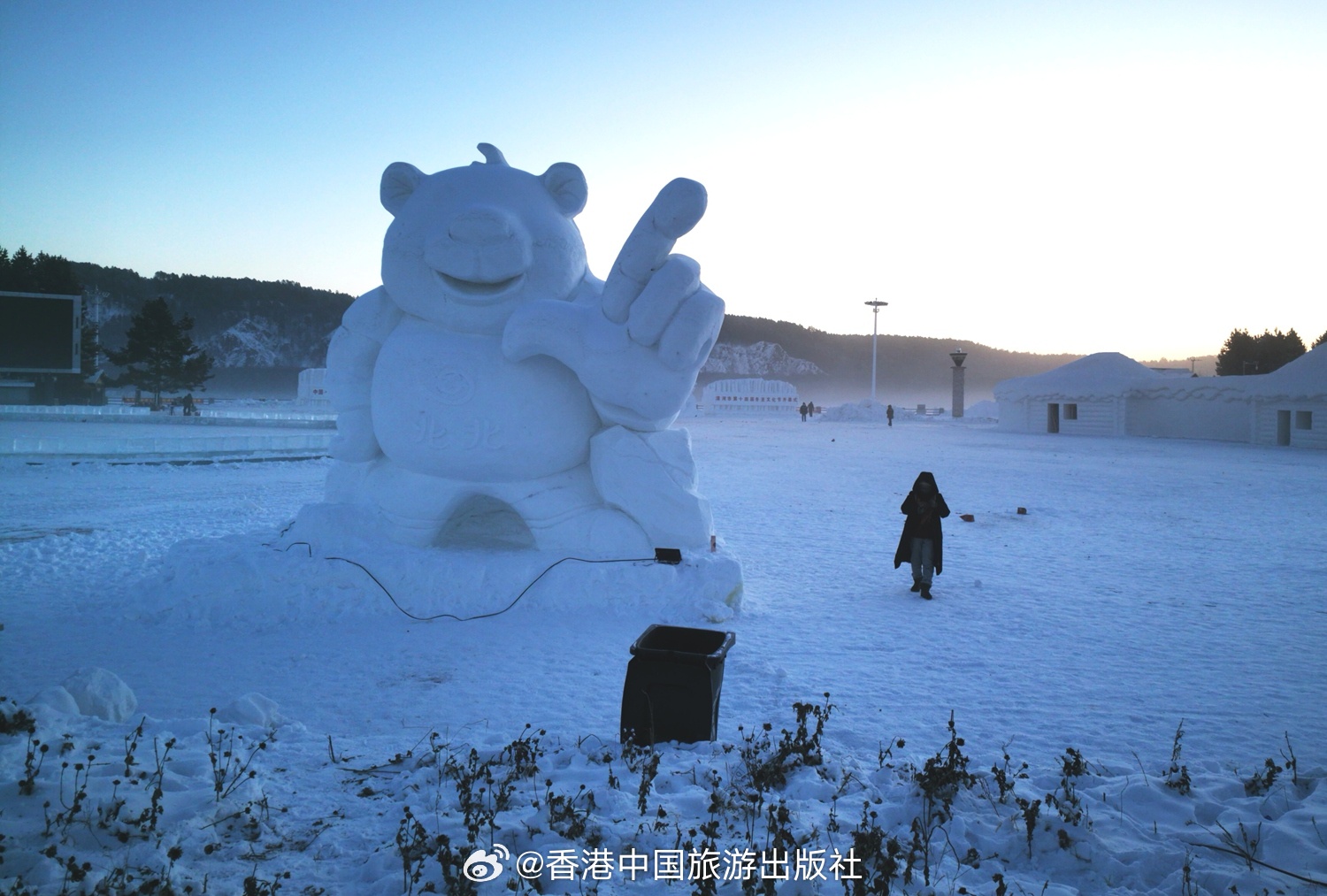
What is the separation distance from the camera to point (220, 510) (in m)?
10.4

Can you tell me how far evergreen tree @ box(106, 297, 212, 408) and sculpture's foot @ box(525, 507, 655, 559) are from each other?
3531 centimetres

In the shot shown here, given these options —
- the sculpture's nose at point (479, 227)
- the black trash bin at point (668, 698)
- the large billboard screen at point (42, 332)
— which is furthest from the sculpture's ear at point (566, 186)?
the large billboard screen at point (42, 332)

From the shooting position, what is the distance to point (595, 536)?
6.09 m

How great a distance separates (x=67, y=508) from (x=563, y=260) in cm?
859

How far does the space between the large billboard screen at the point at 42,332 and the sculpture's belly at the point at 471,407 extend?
39.9 ft

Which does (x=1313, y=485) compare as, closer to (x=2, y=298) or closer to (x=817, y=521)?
(x=817, y=521)

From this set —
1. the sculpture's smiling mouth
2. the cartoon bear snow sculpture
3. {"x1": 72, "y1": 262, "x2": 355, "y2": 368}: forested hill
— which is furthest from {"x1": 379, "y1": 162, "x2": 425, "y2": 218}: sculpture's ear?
{"x1": 72, "y1": 262, "x2": 355, "y2": 368}: forested hill

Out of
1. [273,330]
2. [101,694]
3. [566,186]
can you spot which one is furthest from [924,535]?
[273,330]

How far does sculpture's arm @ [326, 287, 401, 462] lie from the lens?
6.38m

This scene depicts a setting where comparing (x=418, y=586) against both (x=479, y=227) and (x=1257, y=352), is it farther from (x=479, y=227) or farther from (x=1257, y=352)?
(x=1257, y=352)

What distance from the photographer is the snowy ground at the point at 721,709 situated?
8.81ft

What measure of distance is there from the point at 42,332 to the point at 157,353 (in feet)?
73.2

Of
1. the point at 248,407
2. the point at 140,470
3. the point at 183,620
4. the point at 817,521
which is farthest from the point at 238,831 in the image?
the point at 248,407

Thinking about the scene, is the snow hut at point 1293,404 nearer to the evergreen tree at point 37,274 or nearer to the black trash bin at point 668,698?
the black trash bin at point 668,698
